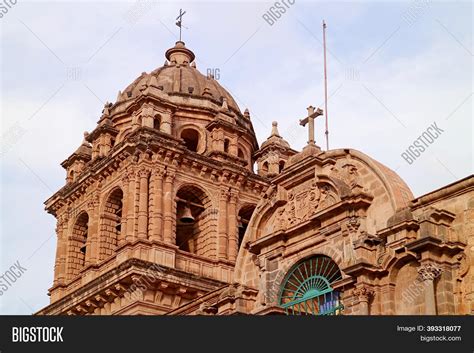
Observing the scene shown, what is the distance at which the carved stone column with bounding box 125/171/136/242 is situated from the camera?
110 ft

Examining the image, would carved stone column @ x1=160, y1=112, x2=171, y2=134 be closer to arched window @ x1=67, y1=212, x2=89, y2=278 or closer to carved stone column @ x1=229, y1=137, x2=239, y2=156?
carved stone column @ x1=229, y1=137, x2=239, y2=156

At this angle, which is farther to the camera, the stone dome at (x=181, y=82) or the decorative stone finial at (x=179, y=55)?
the decorative stone finial at (x=179, y=55)

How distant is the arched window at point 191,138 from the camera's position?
38.0m

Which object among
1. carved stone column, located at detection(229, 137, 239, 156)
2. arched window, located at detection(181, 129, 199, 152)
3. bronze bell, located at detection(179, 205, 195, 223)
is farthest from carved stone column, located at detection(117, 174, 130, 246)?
carved stone column, located at detection(229, 137, 239, 156)

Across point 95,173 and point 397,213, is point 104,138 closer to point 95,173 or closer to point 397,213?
point 95,173

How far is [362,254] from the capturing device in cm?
2234

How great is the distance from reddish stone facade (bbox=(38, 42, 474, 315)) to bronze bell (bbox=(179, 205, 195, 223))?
0.32 m

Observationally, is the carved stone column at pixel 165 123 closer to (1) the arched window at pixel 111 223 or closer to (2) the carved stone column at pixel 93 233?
(1) the arched window at pixel 111 223

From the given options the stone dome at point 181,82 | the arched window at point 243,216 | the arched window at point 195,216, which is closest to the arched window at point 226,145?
the stone dome at point 181,82

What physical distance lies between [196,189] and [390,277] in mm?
14839

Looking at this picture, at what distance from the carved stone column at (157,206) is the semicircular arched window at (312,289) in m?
9.11

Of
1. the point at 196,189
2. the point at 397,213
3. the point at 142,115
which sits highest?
the point at 142,115

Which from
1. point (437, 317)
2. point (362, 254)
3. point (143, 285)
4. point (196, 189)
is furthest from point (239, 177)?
point (437, 317)

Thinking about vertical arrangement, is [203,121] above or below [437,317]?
above
